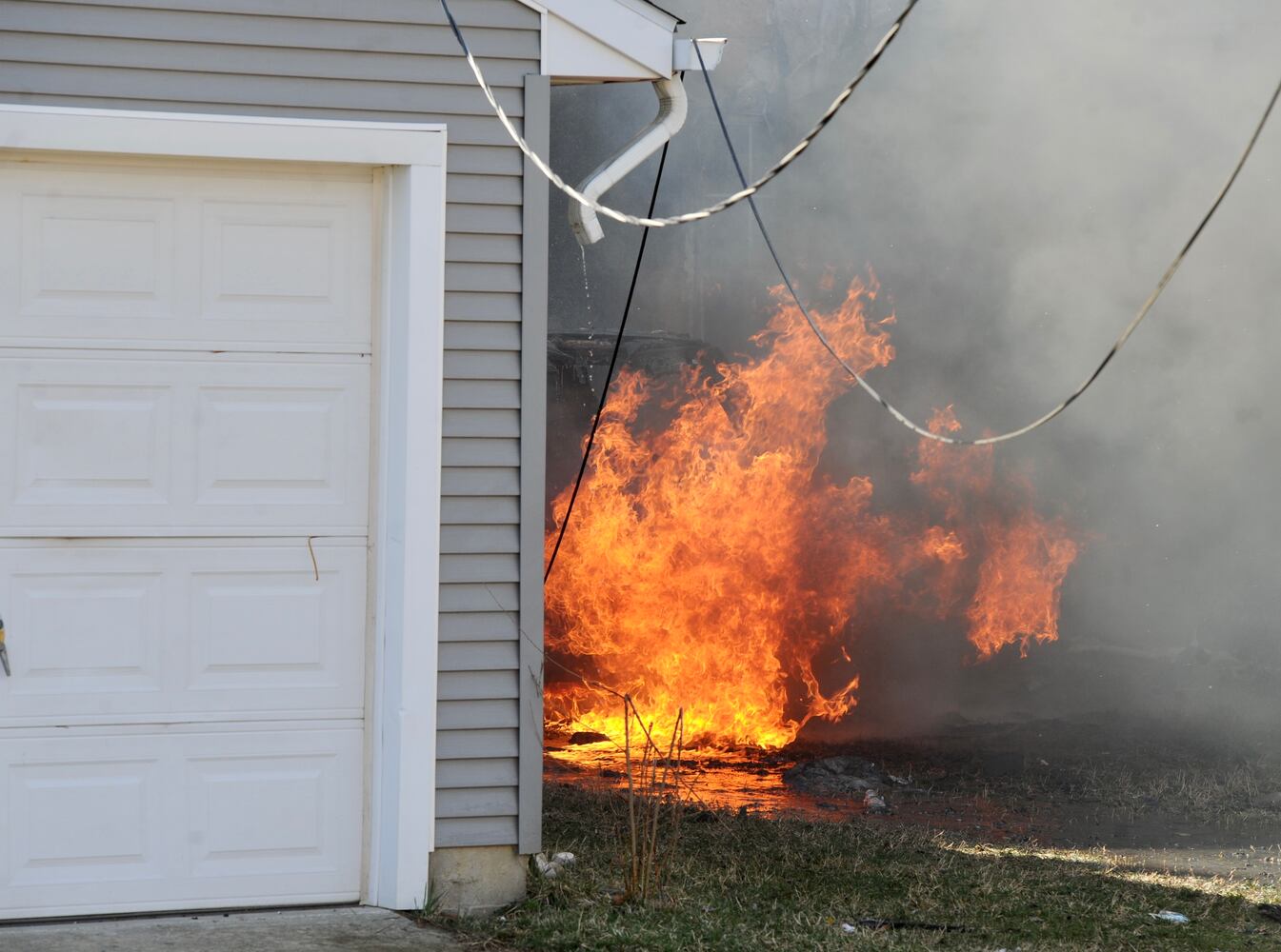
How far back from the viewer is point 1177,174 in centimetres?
1516

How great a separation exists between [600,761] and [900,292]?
7215 millimetres

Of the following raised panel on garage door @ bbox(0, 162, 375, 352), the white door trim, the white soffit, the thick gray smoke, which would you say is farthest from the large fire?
the white soffit

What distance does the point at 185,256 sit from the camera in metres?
4.68

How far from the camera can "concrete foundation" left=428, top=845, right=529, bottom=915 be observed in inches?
187

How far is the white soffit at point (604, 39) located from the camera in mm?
4895

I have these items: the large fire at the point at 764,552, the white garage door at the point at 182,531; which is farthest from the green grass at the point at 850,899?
the large fire at the point at 764,552

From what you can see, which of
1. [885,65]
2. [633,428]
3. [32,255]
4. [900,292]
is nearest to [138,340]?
[32,255]

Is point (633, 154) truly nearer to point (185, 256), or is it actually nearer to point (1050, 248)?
point (185, 256)

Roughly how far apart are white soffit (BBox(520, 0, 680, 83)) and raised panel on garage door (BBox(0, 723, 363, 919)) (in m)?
2.54

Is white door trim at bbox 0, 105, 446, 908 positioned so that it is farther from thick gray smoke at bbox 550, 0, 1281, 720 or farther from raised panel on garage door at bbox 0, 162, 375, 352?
thick gray smoke at bbox 550, 0, 1281, 720

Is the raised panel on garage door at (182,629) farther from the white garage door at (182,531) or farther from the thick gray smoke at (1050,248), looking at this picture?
the thick gray smoke at (1050,248)

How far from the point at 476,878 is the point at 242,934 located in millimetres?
847

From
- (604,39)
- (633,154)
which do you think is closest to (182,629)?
(633,154)

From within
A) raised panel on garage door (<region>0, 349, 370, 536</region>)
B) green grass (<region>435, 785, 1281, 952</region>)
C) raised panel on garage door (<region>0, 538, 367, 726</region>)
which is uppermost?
raised panel on garage door (<region>0, 349, 370, 536</region>)
